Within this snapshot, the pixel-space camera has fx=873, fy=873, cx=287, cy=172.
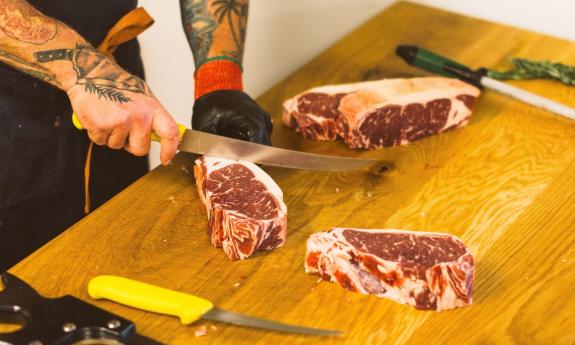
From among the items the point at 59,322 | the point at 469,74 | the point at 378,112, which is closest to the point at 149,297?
the point at 59,322

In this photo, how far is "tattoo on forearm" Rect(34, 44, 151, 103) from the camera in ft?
6.98

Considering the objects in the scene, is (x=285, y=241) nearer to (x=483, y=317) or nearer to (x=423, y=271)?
(x=423, y=271)

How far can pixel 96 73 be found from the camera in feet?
7.07

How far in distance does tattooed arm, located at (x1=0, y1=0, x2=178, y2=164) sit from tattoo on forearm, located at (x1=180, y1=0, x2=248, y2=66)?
1.61 feet

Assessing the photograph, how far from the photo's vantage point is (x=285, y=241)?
217 cm

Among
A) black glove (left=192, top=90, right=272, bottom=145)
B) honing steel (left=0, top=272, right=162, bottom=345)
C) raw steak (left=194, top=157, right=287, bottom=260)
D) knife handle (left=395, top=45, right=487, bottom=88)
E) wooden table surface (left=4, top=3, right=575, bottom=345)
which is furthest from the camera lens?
knife handle (left=395, top=45, right=487, bottom=88)

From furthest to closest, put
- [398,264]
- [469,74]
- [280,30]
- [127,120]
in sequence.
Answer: [280,30] < [469,74] < [127,120] < [398,264]

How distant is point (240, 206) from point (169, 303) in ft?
1.20

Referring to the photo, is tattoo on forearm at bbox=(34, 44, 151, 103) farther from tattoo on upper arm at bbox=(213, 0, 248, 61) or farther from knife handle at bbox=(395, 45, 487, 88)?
knife handle at bbox=(395, 45, 487, 88)

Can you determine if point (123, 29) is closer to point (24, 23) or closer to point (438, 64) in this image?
point (24, 23)

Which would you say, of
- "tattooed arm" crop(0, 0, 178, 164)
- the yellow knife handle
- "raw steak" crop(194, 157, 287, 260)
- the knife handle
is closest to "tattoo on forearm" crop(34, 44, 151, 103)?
"tattooed arm" crop(0, 0, 178, 164)

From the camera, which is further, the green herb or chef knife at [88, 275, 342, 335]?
the green herb

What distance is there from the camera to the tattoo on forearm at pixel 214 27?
2625mm

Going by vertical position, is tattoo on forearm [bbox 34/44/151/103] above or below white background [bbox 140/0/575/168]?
above
